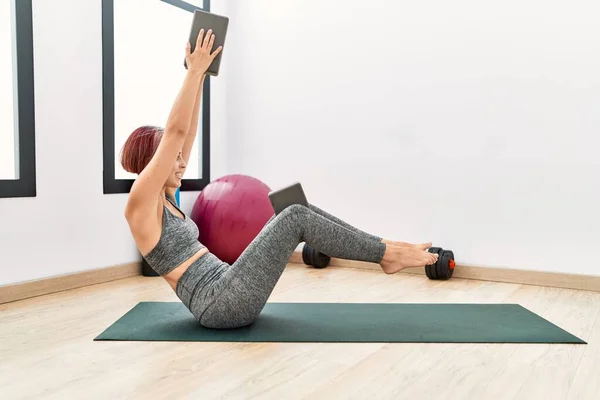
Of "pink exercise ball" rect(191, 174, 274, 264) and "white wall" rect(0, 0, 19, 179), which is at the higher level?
"white wall" rect(0, 0, 19, 179)

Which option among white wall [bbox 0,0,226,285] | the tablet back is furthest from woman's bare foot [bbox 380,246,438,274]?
white wall [bbox 0,0,226,285]

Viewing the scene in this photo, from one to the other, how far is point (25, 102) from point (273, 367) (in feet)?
6.45

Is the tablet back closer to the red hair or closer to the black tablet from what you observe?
the red hair

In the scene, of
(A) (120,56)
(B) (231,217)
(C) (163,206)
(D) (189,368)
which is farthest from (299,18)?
(D) (189,368)

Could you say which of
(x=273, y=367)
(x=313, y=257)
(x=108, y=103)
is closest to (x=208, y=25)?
(x=273, y=367)

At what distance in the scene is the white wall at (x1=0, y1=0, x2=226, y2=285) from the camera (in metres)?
3.00

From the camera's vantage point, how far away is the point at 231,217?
12.1 ft

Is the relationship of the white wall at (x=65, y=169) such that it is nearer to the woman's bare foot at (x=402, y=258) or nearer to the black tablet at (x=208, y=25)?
the black tablet at (x=208, y=25)

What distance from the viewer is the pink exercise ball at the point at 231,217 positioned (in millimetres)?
3689

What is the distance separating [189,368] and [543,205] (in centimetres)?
240

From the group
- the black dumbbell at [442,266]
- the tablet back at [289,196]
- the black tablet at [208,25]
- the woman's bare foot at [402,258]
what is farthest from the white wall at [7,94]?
the black dumbbell at [442,266]

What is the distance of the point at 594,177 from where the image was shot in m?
3.29

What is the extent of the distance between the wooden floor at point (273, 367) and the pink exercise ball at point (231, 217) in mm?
1102

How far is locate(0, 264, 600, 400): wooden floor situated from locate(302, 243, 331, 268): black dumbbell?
1.63 m
